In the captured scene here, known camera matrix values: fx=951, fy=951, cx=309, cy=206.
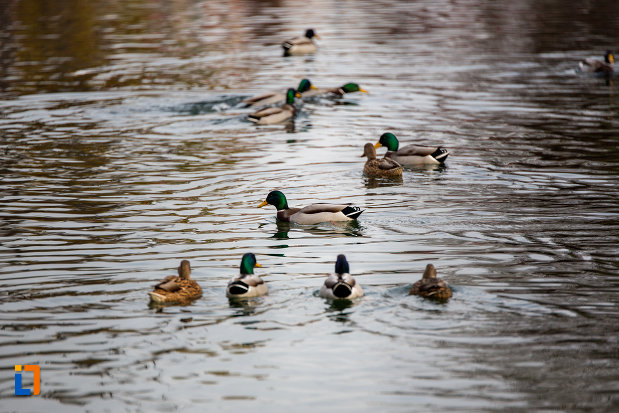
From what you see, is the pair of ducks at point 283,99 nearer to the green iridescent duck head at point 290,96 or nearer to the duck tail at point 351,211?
the green iridescent duck head at point 290,96

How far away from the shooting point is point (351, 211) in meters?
16.2

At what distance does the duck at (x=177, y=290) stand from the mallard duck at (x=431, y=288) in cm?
288

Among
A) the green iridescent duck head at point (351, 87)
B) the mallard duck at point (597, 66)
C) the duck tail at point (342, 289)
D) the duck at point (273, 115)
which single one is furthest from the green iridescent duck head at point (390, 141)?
the mallard duck at point (597, 66)

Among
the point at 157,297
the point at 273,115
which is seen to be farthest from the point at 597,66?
the point at 157,297

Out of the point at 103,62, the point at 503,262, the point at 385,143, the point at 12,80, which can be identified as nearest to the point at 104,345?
the point at 503,262

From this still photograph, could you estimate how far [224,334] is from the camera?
11.3 metres

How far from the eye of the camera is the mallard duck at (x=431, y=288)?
11.9 meters

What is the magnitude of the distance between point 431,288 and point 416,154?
31.4 feet

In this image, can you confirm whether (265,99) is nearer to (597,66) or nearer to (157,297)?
(597,66)

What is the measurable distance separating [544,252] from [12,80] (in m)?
25.9

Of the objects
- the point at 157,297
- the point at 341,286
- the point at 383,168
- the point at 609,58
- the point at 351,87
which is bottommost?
the point at 383,168

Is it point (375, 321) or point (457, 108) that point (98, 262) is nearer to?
point (375, 321)

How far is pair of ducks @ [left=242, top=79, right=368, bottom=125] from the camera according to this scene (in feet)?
90.2

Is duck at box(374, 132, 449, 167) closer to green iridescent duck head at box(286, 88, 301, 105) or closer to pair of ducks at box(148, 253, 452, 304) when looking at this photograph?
green iridescent duck head at box(286, 88, 301, 105)
